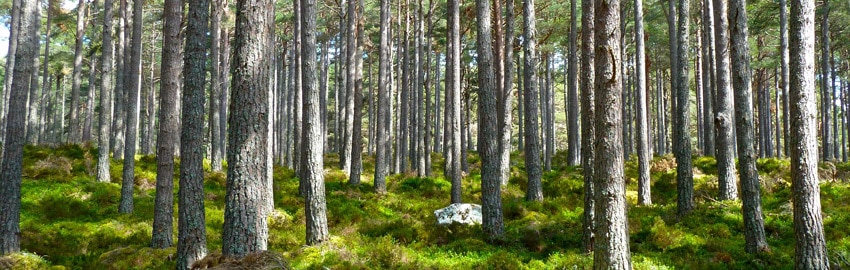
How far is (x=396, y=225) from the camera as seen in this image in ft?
39.8

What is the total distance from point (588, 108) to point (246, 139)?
5090 mm

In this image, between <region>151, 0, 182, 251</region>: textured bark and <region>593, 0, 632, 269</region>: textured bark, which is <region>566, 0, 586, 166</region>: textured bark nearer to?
<region>593, 0, 632, 269</region>: textured bark

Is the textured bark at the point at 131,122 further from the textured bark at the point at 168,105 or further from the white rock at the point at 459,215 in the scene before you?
the white rock at the point at 459,215

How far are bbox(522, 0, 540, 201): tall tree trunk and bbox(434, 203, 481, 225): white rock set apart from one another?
257 cm

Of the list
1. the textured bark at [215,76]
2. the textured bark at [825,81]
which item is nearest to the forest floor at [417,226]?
the textured bark at [215,76]

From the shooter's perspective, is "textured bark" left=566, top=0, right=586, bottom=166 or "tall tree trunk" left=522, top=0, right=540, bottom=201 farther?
"textured bark" left=566, top=0, right=586, bottom=166

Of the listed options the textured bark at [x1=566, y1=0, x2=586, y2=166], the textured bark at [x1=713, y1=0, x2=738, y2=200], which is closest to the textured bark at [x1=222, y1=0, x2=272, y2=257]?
the textured bark at [x1=713, y1=0, x2=738, y2=200]

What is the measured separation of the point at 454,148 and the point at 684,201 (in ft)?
18.9

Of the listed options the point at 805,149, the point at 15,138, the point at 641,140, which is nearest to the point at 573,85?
the point at 641,140

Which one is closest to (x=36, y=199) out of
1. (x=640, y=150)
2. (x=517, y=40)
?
(x=640, y=150)

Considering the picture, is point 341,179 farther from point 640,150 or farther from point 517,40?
point 517,40

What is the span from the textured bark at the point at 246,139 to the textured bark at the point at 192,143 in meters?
2.38

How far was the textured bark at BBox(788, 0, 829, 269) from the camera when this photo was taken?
712 cm

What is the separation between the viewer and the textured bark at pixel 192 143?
8320mm
